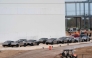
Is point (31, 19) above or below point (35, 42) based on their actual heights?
above

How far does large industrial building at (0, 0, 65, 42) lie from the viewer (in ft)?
190

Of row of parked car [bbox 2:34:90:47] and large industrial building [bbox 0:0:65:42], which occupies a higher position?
large industrial building [bbox 0:0:65:42]

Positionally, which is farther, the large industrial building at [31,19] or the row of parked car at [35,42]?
the large industrial building at [31,19]

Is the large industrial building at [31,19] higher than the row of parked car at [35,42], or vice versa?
the large industrial building at [31,19]

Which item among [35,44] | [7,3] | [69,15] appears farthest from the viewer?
[69,15]

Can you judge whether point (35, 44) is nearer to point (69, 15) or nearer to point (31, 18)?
point (31, 18)

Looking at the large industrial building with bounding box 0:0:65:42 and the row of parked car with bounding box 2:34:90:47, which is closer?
the row of parked car with bounding box 2:34:90:47

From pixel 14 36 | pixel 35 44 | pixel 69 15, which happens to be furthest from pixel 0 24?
pixel 69 15

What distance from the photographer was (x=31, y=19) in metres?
58.3

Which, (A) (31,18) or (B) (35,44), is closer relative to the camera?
(B) (35,44)

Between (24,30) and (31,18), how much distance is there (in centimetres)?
315

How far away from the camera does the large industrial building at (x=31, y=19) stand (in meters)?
57.9

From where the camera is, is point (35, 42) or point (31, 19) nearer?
point (35, 42)

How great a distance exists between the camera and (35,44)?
165 feet
